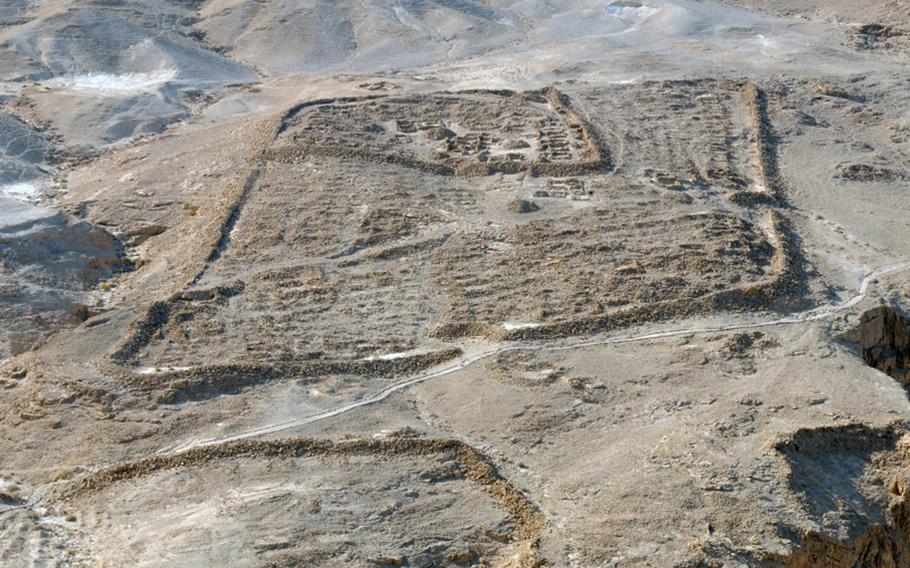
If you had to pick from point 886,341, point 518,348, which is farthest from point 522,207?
point 886,341

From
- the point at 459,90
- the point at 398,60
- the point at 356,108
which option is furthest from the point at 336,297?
the point at 398,60

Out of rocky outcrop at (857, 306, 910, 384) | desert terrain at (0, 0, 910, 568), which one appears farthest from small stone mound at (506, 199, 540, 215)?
rocky outcrop at (857, 306, 910, 384)

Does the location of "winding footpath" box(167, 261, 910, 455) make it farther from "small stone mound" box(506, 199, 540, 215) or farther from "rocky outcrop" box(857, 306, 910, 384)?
"small stone mound" box(506, 199, 540, 215)

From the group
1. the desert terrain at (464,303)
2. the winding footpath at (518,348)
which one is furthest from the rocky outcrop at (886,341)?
the winding footpath at (518,348)

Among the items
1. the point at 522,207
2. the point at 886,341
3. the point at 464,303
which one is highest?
the point at 522,207

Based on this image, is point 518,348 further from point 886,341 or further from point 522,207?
point 886,341

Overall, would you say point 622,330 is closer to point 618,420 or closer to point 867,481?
point 618,420
